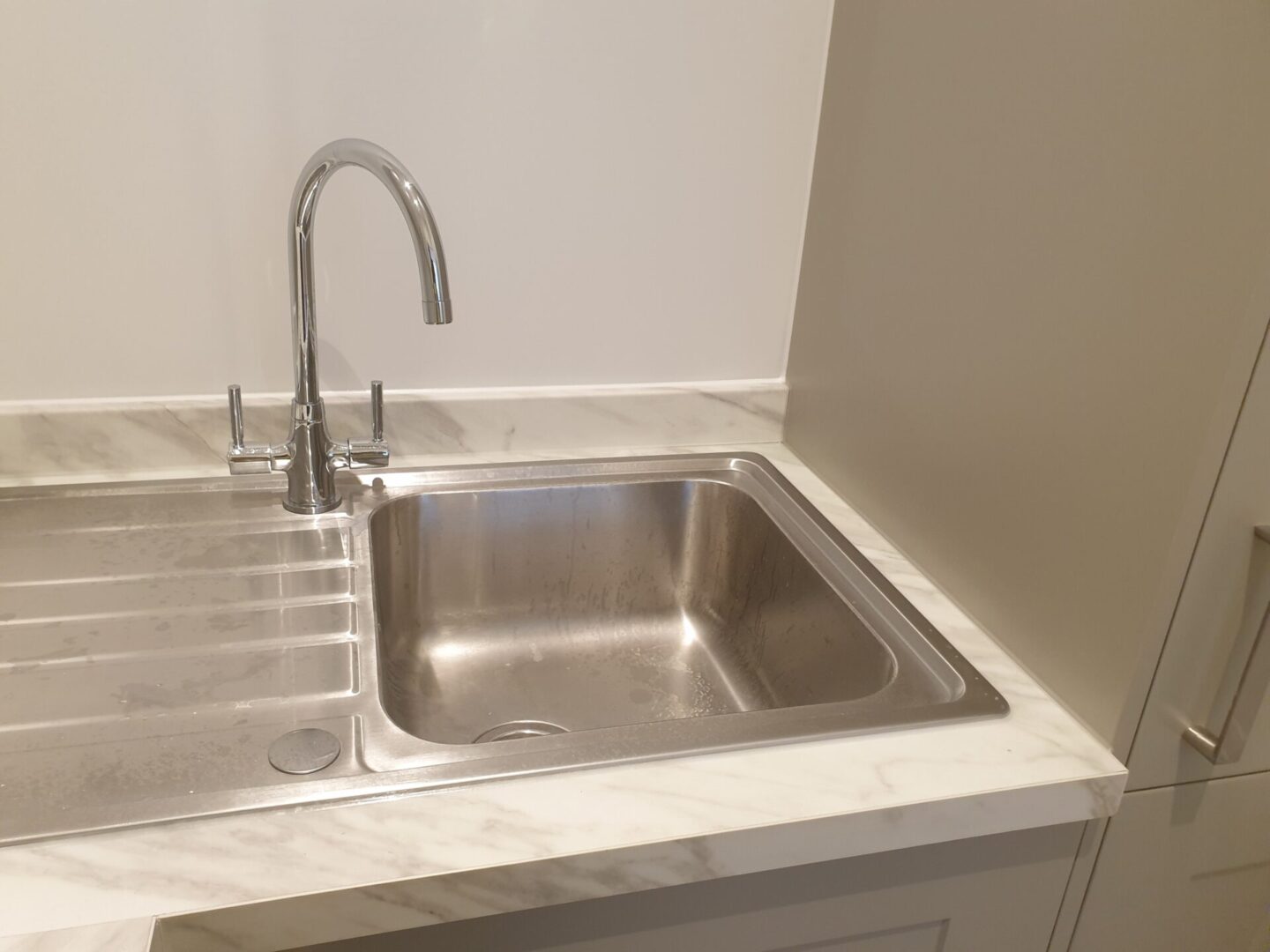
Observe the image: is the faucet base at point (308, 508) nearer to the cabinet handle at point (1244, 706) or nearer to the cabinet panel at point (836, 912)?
the cabinet panel at point (836, 912)

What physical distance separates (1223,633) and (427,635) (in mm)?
820

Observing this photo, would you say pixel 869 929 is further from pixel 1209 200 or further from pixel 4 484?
pixel 4 484

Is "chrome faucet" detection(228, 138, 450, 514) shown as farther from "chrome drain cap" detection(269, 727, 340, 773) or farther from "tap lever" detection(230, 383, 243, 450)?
"chrome drain cap" detection(269, 727, 340, 773)

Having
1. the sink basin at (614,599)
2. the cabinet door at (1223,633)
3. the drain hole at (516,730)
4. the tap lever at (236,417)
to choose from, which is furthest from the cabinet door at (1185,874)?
the tap lever at (236,417)

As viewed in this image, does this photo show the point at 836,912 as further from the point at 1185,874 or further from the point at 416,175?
the point at 416,175

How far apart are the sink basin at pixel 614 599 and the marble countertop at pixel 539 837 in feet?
0.73

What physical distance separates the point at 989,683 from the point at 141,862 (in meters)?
0.65

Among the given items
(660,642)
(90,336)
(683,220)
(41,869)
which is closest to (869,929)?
(660,642)

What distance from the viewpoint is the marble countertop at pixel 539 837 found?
0.54 metres

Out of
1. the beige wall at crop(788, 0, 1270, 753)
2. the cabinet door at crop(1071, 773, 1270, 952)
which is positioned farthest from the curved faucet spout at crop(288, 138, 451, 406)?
the cabinet door at crop(1071, 773, 1270, 952)

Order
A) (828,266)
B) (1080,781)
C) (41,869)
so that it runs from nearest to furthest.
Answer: (41,869), (1080,781), (828,266)

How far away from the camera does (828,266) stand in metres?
1.15

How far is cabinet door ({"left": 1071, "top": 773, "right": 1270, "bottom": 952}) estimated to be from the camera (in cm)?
76

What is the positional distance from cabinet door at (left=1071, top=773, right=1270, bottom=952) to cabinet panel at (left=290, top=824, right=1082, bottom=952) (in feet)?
0.16
